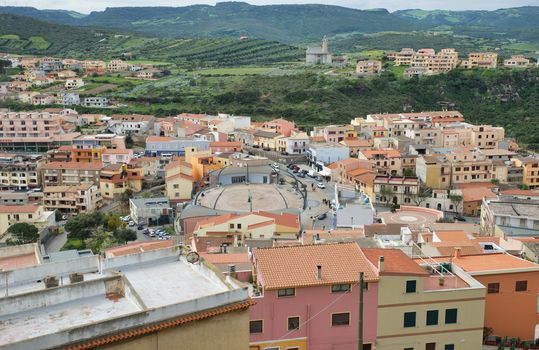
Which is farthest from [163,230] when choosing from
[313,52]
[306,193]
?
[313,52]

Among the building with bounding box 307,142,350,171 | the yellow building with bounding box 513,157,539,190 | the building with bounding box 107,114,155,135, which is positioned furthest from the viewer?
the building with bounding box 107,114,155,135

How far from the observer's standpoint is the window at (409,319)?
11.7m

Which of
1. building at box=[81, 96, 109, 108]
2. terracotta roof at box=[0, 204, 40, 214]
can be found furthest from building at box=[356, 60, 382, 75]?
terracotta roof at box=[0, 204, 40, 214]

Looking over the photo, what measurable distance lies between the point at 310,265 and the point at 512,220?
1479 cm

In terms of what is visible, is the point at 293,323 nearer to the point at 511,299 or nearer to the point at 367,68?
the point at 511,299

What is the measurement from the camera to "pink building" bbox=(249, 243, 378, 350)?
11.3 metres

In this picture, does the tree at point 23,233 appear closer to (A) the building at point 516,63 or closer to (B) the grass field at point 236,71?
(B) the grass field at point 236,71

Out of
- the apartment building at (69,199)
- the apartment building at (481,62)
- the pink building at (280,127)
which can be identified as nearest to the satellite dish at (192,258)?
the apartment building at (69,199)

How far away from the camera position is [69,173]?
39719 millimetres

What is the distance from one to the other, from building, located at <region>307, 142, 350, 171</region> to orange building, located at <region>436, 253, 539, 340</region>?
29585 millimetres

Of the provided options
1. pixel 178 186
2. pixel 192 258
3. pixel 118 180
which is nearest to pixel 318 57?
pixel 118 180

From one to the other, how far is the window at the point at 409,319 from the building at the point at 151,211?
2313 centimetres

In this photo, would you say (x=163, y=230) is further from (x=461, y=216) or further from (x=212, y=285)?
(x=212, y=285)

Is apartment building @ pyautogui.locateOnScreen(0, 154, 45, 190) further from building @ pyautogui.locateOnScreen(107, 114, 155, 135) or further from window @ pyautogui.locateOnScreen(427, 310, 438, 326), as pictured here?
window @ pyautogui.locateOnScreen(427, 310, 438, 326)
